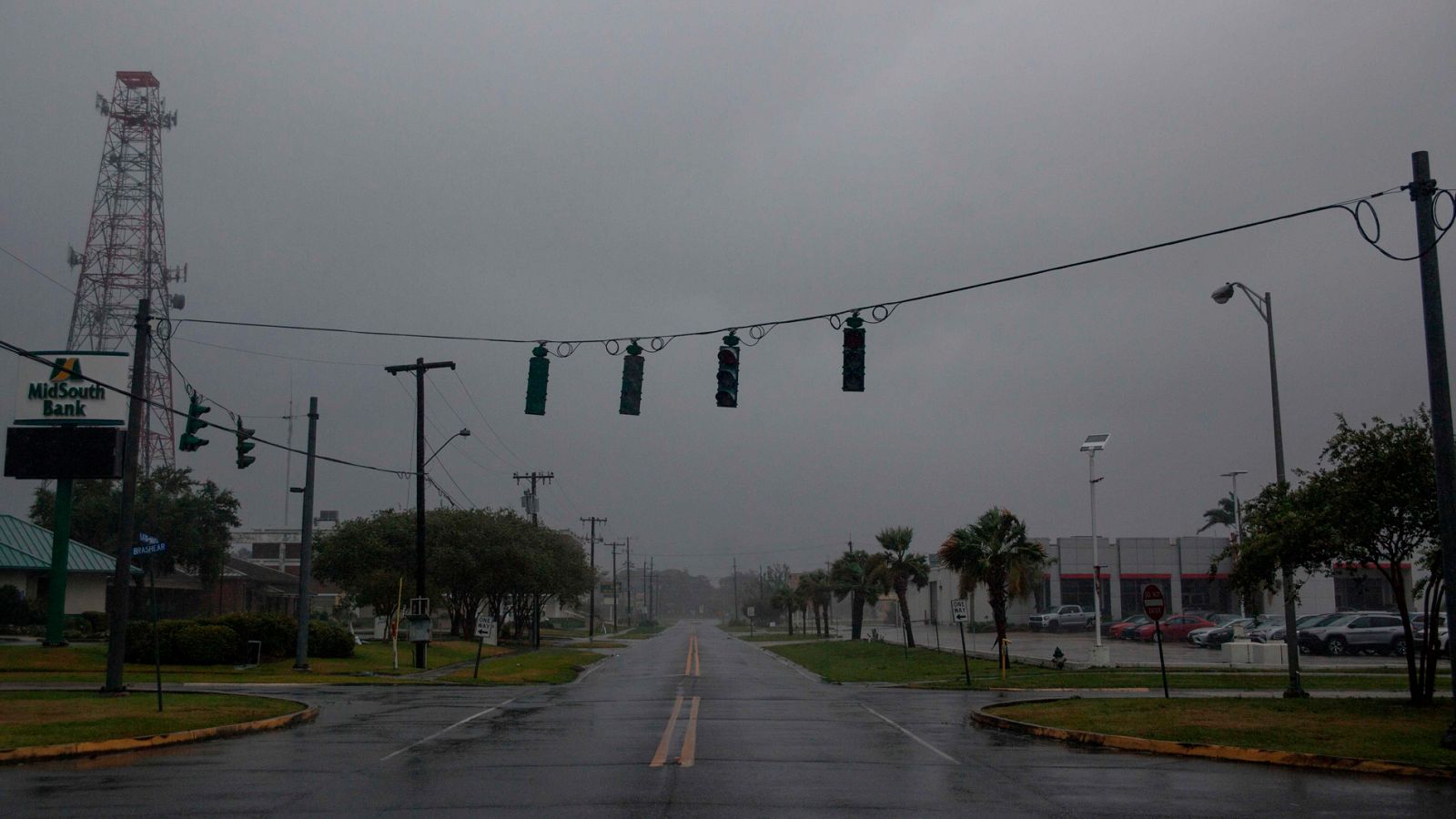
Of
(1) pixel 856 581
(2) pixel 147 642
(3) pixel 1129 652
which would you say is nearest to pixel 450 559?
Result: (2) pixel 147 642

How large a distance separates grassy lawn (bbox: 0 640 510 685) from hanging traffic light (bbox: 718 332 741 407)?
788 inches

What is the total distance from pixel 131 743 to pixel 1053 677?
2516cm

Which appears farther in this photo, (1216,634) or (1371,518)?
(1216,634)

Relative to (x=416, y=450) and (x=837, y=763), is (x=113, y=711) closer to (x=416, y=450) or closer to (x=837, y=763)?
Answer: (x=837, y=763)

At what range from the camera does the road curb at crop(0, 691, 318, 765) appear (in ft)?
50.1

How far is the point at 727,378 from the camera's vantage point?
18891mm

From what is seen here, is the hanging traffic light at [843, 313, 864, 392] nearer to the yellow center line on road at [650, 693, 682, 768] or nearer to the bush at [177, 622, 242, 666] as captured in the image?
the yellow center line on road at [650, 693, 682, 768]

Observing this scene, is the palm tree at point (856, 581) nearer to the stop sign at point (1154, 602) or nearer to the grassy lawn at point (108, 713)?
the stop sign at point (1154, 602)

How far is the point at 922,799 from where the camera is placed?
11.8 m

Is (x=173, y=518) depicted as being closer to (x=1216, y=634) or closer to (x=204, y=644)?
(x=204, y=644)

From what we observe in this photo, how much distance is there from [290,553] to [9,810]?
148 m

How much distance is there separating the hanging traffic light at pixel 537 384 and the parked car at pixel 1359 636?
121ft

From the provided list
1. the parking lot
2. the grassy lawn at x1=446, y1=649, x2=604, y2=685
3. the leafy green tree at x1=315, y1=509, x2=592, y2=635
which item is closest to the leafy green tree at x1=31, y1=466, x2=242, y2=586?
the leafy green tree at x1=315, y1=509, x2=592, y2=635

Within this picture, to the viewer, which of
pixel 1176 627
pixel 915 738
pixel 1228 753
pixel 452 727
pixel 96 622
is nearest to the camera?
pixel 1228 753
